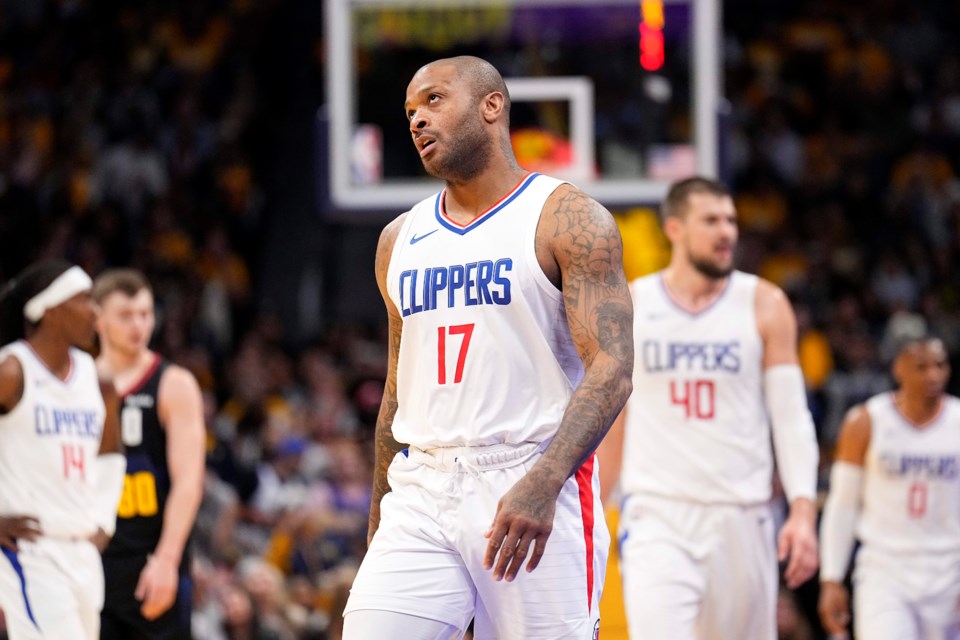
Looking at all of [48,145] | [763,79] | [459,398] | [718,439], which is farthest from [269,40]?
[459,398]

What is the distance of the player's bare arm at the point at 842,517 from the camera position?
8078 millimetres

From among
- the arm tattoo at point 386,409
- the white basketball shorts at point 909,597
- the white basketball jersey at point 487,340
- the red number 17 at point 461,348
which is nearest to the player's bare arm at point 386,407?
the arm tattoo at point 386,409

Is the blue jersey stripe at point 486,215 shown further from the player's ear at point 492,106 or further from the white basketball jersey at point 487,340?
the player's ear at point 492,106

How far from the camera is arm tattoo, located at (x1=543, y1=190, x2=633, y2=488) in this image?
13.9 feet

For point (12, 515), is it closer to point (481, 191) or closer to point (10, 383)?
point (10, 383)

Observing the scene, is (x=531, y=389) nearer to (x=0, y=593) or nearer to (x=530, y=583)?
(x=530, y=583)

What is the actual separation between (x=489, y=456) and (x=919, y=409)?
487cm

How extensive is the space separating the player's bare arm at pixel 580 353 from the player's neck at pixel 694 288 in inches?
101

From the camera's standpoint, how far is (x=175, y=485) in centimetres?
756

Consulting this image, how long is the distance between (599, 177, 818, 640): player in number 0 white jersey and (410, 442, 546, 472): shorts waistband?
232 cm

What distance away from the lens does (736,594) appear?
6.68m

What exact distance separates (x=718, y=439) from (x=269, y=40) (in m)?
14.9

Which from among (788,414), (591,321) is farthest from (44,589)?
(788,414)

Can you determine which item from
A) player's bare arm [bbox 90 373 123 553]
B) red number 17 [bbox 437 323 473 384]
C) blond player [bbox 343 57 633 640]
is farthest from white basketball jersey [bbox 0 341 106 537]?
red number 17 [bbox 437 323 473 384]
